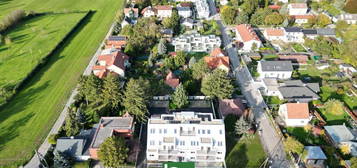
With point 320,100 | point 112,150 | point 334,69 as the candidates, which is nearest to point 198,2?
point 334,69

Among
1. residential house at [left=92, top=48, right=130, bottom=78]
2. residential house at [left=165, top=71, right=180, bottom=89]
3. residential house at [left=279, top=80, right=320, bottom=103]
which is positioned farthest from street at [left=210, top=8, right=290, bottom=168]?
residential house at [left=92, top=48, right=130, bottom=78]

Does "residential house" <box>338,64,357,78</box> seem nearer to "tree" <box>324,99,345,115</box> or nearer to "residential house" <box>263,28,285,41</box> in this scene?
"tree" <box>324,99,345,115</box>

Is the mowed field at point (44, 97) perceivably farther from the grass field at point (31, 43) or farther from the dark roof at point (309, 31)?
the dark roof at point (309, 31)

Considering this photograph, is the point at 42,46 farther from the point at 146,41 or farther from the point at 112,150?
the point at 112,150

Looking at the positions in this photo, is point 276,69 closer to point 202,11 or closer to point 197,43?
point 197,43

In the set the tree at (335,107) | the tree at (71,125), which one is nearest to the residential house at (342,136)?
the tree at (335,107)

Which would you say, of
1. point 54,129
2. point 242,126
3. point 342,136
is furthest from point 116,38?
point 342,136
